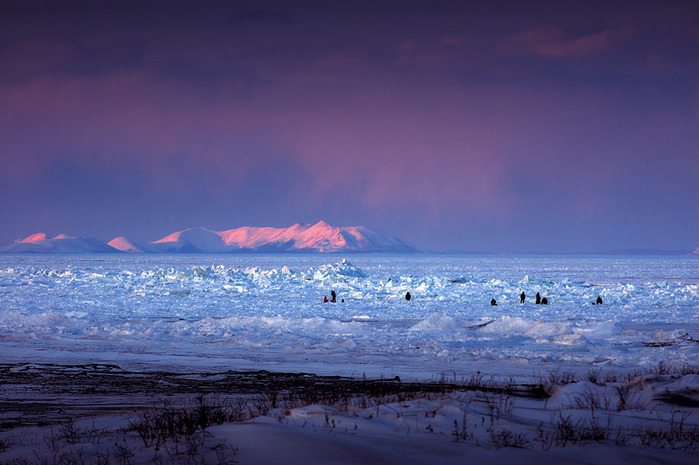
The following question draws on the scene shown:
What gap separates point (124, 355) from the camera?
12.6 metres

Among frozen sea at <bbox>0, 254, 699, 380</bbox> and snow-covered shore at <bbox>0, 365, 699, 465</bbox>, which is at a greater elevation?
frozen sea at <bbox>0, 254, 699, 380</bbox>

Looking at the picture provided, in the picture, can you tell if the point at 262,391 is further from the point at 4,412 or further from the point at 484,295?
the point at 484,295

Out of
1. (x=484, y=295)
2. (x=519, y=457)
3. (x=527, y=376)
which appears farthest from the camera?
(x=484, y=295)

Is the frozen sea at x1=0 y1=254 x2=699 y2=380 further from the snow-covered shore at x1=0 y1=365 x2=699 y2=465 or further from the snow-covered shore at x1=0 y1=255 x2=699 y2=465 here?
the snow-covered shore at x1=0 y1=365 x2=699 y2=465

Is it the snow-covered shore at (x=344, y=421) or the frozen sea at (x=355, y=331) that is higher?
the frozen sea at (x=355, y=331)

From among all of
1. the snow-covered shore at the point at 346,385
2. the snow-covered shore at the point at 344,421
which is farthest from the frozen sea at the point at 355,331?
the snow-covered shore at the point at 344,421

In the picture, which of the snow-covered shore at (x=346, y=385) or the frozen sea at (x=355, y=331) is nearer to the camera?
the snow-covered shore at (x=346, y=385)

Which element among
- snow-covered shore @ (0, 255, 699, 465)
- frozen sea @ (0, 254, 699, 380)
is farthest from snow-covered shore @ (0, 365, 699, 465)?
frozen sea @ (0, 254, 699, 380)

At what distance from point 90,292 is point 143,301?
6061 mm

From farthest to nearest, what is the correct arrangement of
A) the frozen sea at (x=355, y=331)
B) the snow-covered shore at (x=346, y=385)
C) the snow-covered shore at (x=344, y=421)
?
the frozen sea at (x=355, y=331) < the snow-covered shore at (x=346, y=385) < the snow-covered shore at (x=344, y=421)

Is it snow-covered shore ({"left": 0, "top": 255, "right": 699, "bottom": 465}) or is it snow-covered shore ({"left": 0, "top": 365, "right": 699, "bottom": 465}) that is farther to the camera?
snow-covered shore ({"left": 0, "top": 255, "right": 699, "bottom": 465})

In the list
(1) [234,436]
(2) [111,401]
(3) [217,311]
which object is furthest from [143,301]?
(1) [234,436]

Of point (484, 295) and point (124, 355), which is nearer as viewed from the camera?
point (124, 355)

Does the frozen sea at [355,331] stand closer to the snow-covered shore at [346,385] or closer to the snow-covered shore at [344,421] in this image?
the snow-covered shore at [346,385]
